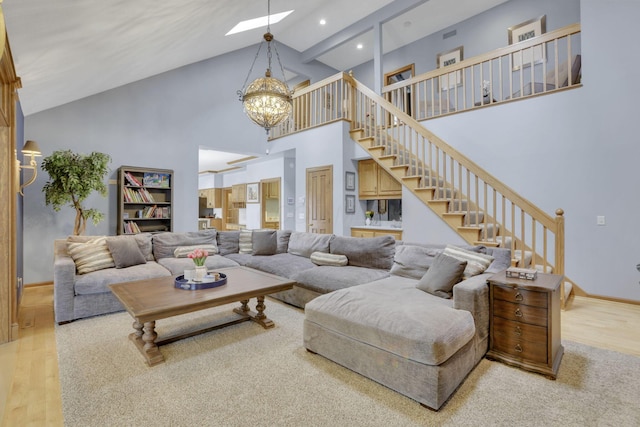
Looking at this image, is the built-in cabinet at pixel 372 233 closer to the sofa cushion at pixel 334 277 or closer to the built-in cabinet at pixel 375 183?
the built-in cabinet at pixel 375 183

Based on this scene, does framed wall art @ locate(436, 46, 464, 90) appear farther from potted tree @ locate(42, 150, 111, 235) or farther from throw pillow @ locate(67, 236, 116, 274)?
throw pillow @ locate(67, 236, 116, 274)

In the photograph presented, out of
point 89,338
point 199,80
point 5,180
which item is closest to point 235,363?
point 89,338

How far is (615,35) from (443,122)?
Answer: 2267mm

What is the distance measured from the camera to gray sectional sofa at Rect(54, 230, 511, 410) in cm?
189

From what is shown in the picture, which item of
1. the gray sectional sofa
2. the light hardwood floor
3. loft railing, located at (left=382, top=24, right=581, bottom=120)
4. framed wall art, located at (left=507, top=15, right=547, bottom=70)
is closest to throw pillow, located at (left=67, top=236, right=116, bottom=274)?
the gray sectional sofa

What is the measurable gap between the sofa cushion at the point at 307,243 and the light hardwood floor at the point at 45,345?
104 inches

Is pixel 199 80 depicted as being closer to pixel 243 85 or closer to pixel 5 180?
pixel 243 85

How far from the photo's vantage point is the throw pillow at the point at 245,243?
4.92m

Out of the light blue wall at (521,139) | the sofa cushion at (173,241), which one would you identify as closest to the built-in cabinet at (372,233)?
the light blue wall at (521,139)

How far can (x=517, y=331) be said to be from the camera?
7.44 ft

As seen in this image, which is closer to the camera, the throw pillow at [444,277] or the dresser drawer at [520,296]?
the dresser drawer at [520,296]

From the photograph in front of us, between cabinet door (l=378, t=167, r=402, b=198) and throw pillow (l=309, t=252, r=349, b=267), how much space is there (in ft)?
7.94

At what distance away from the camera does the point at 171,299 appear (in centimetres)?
248

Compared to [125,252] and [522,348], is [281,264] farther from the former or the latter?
[522,348]
